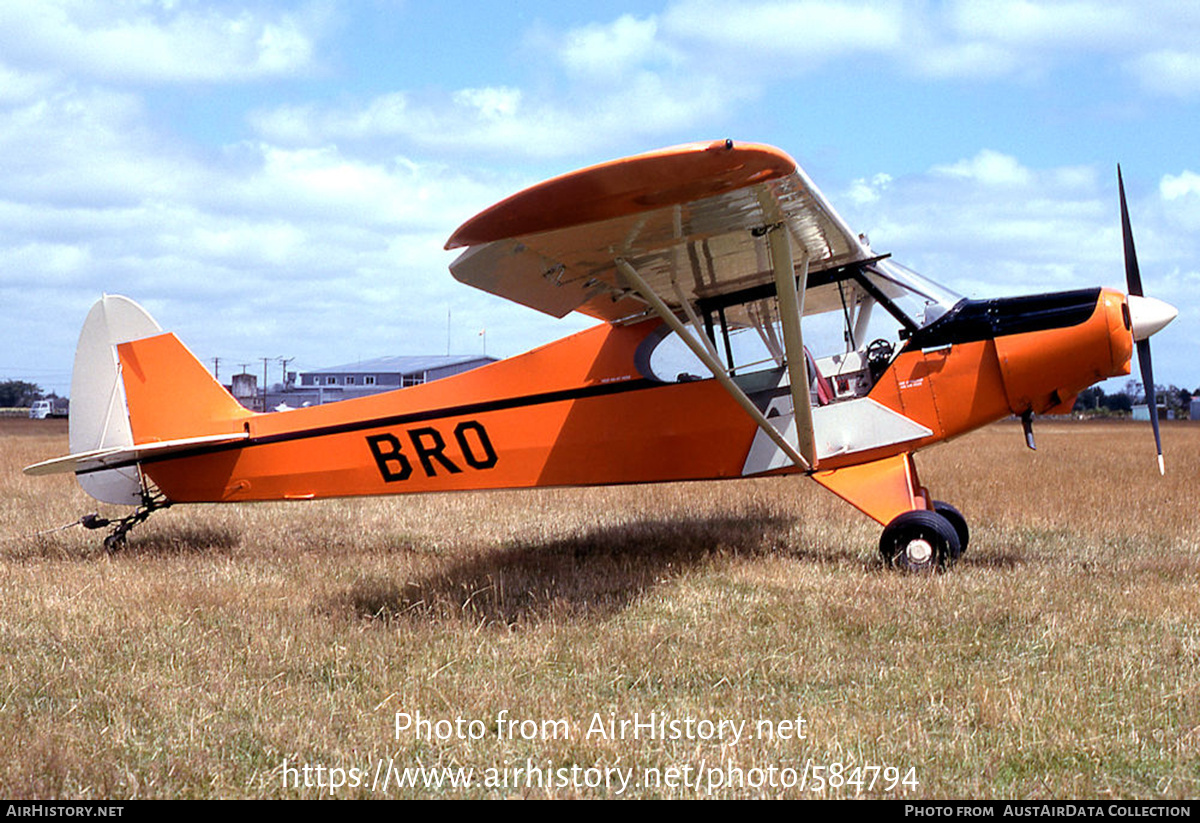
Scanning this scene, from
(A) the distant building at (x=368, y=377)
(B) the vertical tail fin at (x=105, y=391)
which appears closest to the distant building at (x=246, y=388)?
(A) the distant building at (x=368, y=377)

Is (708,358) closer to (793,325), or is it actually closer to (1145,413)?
(793,325)

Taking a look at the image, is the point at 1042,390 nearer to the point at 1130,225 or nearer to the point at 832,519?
the point at 1130,225

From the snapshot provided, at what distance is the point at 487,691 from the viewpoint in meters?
4.26

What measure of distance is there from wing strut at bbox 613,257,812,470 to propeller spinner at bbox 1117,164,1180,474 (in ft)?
8.62

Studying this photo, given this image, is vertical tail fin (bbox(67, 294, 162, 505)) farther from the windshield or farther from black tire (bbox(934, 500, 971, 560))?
black tire (bbox(934, 500, 971, 560))

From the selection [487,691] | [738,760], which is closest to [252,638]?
[487,691]

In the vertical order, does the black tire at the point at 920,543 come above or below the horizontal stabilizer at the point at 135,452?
below

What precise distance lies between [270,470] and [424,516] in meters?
2.80

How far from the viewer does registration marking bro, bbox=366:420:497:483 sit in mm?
7664

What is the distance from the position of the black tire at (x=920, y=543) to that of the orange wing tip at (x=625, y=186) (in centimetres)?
296

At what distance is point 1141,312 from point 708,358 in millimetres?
3400

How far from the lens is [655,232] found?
231 inches

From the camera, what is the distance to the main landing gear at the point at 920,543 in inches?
256

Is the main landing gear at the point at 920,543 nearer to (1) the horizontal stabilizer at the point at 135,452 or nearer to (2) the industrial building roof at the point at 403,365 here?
(1) the horizontal stabilizer at the point at 135,452
